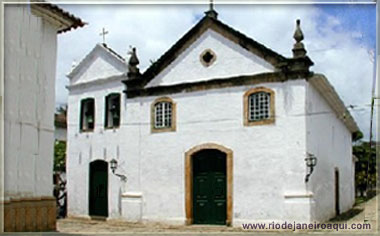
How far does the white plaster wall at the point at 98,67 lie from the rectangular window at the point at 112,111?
851 millimetres

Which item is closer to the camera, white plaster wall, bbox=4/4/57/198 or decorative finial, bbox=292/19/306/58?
white plaster wall, bbox=4/4/57/198

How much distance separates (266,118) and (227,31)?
3.00m

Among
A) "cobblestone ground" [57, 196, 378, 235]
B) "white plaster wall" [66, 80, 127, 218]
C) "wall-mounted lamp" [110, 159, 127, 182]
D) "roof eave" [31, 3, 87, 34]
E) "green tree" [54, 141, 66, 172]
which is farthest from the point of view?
"green tree" [54, 141, 66, 172]

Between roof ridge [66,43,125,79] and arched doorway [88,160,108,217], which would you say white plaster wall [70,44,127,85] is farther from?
arched doorway [88,160,108,217]

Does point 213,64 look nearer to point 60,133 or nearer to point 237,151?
point 237,151

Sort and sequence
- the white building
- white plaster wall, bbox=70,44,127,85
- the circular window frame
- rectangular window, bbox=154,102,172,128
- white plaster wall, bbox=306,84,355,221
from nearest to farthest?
the white building, white plaster wall, bbox=306,84,355,221, the circular window frame, rectangular window, bbox=154,102,172,128, white plaster wall, bbox=70,44,127,85

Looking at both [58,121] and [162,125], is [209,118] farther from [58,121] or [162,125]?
[58,121]

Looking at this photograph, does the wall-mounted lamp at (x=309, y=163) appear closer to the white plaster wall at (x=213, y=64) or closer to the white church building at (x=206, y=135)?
the white church building at (x=206, y=135)

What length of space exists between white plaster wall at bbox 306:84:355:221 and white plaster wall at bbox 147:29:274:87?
1892 mm

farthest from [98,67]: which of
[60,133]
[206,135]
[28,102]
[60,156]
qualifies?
[28,102]

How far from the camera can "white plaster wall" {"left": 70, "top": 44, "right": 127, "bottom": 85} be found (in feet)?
58.5

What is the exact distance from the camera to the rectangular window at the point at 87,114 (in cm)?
1833

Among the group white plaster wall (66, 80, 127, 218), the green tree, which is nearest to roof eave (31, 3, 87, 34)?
white plaster wall (66, 80, 127, 218)

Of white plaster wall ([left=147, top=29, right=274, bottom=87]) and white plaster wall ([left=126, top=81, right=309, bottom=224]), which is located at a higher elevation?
white plaster wall ([left=147, top=29, right=274, bottom=87])
